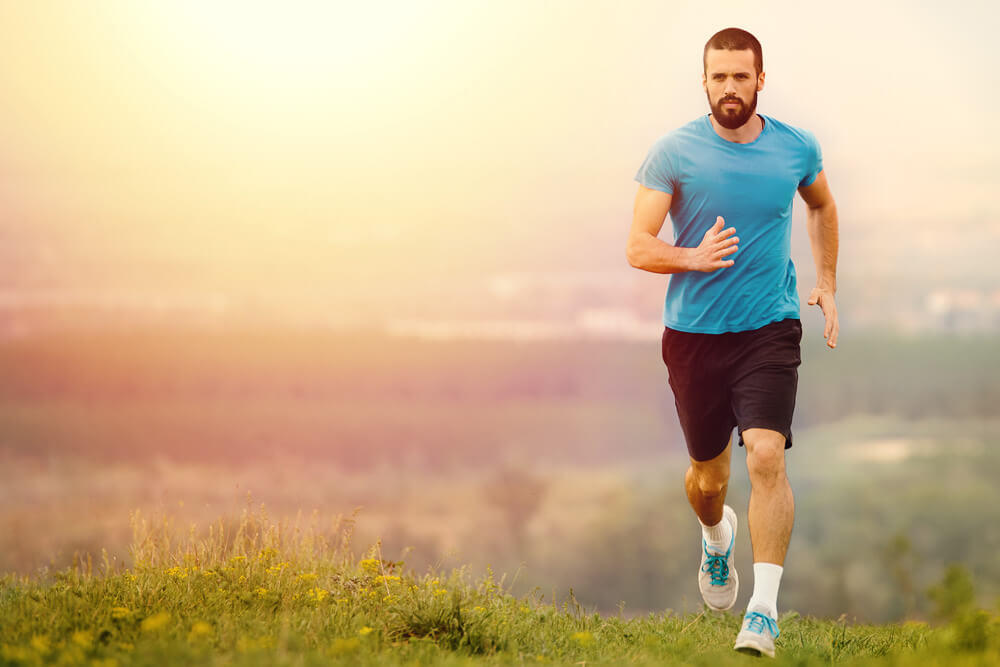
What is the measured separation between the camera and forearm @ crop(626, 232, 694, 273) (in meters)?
5.96

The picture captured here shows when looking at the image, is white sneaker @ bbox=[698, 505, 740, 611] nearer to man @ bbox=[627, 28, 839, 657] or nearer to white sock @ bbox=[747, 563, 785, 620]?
man @ bbox=[627, 28, 839, 657]

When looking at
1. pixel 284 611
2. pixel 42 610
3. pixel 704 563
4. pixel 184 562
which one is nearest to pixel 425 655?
pixel 284 611

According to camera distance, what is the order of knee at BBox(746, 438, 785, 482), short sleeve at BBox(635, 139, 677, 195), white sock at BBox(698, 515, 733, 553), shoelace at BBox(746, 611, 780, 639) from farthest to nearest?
white sock at BBox(698, 515, 733, 553)
short sleeve at BBox(635, 139, 677, 195)
knee at BBox(746, 438, 785, 482)
shoelace at BBox(746, 611, 780, 639)

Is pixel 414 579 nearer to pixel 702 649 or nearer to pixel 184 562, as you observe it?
pixel 184 562

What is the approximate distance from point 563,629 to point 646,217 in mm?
2729

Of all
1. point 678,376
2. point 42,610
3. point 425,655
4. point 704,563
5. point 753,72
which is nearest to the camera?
point 425,655

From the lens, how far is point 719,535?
24.9 feet

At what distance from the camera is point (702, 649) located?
5730mm

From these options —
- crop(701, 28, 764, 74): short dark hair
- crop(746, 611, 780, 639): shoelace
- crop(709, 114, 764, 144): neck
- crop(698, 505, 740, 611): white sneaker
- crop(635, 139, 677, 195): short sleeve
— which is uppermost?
crop(701, 28, 764, 74): short dark hair

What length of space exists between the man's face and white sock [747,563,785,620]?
2738 mm

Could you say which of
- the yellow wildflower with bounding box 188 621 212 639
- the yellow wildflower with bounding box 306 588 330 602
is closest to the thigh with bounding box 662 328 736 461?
the yellow wildflower with bounding box 306 588 330 602

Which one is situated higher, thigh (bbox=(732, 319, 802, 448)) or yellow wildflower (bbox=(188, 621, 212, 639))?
thigh (bbox=(732, 319, 802, 448))

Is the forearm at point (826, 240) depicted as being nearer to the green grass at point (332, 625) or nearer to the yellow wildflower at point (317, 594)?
the green grass at point (332, 625)

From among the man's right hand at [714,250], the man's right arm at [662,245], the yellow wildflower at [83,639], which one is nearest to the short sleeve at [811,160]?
the man's right arm at [662,245]
